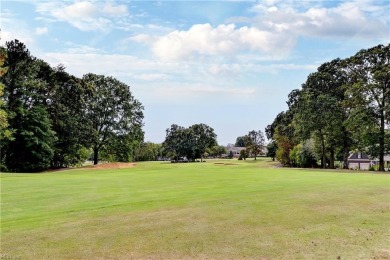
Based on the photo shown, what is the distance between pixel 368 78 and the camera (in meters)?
52.4

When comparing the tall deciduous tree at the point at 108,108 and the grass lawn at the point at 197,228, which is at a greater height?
the tall deciduous tree at the point at 108,108

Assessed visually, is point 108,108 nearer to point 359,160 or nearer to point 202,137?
point 202,137

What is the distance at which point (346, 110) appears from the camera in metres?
56.2

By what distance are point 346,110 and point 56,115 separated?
4546 centimetres

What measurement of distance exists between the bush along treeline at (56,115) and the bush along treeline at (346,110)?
104 feet

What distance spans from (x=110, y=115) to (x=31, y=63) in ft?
62.4

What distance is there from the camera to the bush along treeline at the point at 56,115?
49125mm

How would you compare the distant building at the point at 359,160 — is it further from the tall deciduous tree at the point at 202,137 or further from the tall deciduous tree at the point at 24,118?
the tall deciduous tree at the point at 24,118

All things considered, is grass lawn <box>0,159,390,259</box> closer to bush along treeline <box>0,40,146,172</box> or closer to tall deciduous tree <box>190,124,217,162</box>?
bush along treeline <box>0,40,146,172</box>

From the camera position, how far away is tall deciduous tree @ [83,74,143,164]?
214 ft

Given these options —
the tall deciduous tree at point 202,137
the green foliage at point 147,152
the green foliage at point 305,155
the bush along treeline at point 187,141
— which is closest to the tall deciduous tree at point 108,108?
the green foliage at point 305,155

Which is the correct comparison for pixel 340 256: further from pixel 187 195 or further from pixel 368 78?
pixel 368 78

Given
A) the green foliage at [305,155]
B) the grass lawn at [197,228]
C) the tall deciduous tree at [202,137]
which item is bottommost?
the grass lawn at [197,228]

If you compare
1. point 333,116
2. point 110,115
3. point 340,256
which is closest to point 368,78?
point 333,116
